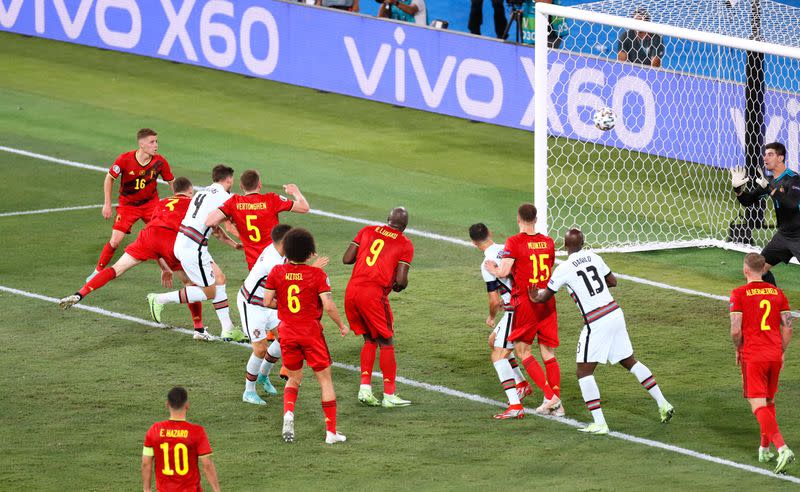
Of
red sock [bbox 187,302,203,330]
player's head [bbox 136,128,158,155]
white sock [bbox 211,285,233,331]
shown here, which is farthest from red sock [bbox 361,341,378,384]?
player's head [bbox 136,128,158,155]

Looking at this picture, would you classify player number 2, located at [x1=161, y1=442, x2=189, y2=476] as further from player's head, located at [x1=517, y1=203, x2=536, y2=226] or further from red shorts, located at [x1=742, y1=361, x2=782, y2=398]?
red shorts, located at [x1=742, y1=361, x2=782, y2=398]

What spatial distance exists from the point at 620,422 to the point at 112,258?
7983 mm

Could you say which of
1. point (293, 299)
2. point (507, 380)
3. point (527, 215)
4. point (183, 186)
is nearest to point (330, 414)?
point (293, 299)

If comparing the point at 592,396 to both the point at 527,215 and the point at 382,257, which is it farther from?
the point at 382,257

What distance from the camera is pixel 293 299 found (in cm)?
1185

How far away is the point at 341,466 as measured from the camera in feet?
37.9

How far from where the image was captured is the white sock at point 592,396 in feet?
40.1

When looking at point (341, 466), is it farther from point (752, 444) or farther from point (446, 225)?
point (446, 225)

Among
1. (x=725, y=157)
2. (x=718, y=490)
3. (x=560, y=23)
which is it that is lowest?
(x=718, y=490)

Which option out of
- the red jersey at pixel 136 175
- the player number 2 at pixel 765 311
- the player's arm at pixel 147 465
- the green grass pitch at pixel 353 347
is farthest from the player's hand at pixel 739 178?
the player's arm at pixel 147 465

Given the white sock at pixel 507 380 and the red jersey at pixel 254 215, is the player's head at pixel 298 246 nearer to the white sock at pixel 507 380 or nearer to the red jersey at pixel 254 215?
the white sock at pixel 507 380

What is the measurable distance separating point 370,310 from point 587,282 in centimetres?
196

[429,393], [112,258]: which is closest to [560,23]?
[112,258]

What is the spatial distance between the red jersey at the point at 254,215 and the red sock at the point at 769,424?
5.07 m
